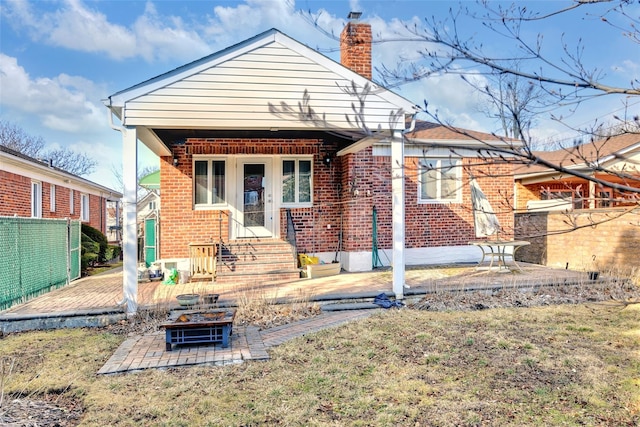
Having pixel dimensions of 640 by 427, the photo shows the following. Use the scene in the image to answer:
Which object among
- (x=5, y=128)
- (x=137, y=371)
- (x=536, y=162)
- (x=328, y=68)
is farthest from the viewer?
(x=5, y=128)

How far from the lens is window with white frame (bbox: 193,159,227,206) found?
1002 centimetres

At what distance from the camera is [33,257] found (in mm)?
7910

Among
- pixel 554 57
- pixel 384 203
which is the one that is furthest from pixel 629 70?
pixel 384 203

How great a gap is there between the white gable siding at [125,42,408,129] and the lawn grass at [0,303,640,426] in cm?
335

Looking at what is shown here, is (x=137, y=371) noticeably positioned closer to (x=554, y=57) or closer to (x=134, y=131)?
(x=134, y=131)

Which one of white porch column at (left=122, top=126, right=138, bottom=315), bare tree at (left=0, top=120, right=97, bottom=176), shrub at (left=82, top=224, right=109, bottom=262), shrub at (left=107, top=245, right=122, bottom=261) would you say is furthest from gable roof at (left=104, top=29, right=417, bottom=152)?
bare tree at (left=0, top=120, right=97, bottom=176)

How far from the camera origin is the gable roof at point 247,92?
21.2 ft

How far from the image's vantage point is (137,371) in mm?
4352

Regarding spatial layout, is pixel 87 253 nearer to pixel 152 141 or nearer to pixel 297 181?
pixel 152 141

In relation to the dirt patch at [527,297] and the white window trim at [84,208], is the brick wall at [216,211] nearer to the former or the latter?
the dirt patch at [527,297]

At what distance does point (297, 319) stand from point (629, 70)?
195 inches

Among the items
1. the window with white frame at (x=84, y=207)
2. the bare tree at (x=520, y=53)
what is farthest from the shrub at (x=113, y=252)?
the bare tree at (x=520, y=53)

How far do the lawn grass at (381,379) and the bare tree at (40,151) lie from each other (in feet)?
Result: 99.1

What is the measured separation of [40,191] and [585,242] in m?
16.9
